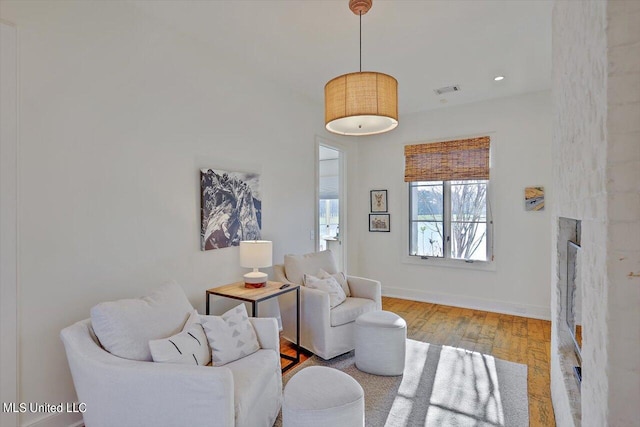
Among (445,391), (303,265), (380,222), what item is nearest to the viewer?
(445,391)

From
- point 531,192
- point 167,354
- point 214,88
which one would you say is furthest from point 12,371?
point 531,192

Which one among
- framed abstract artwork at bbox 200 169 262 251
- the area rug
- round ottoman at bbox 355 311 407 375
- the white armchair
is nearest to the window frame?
the area rug

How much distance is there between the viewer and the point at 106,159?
7.46ft

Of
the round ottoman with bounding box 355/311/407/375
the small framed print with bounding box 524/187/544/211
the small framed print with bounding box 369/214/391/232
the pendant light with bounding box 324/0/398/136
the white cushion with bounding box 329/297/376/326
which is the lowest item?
the round ottoman with bounding box 355/311/407/375

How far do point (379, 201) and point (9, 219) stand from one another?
4.46m

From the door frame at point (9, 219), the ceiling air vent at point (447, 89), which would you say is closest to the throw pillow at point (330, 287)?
the door frame at point (9, 219)

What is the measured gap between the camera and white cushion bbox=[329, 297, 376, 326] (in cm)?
296

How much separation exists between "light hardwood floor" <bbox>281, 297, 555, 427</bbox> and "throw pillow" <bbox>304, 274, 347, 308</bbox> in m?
0.59

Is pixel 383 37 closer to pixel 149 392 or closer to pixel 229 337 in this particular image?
pixel 229 337

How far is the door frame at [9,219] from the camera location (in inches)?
70.7

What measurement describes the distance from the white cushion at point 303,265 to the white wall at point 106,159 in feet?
1.72

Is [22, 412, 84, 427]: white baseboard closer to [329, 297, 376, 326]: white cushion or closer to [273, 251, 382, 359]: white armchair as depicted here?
[273, 251, 382, 359]: white armchair

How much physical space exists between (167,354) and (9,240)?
3.70ft

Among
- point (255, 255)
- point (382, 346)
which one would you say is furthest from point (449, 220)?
point (255, 255)
